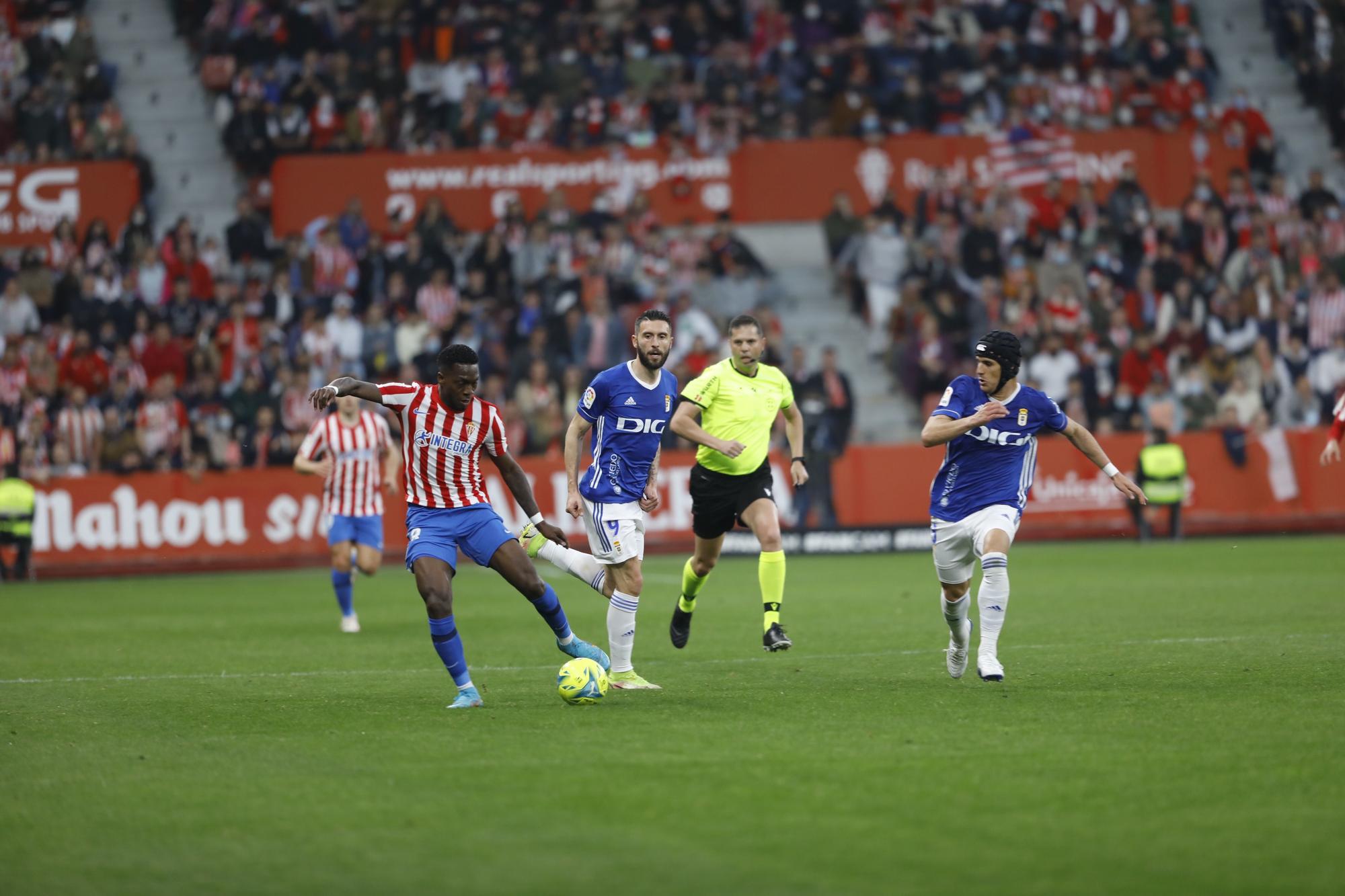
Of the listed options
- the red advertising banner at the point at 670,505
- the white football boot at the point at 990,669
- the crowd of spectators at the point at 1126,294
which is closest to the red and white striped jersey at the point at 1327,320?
the crowd of spectators at the point at 1126,294

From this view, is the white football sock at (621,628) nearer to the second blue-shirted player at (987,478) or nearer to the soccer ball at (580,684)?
the soccer ball at (580,684)

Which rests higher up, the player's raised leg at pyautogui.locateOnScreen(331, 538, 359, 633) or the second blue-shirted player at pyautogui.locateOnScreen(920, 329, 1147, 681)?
the second blue-shirted player at pyautogui.locateOnScreen(920, 329, 1147, 681)

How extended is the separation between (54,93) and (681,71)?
36.6 feet

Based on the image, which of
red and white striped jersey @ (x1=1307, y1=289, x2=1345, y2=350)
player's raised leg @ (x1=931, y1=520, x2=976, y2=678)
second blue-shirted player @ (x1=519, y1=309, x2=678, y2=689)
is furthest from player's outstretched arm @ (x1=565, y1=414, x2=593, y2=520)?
red and white striped jersey @ (x1=1307, y1=289, x2=1345, y2=350)

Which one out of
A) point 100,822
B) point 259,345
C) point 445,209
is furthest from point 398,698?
point 445,209

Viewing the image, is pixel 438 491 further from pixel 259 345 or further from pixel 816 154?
pixel 816 154

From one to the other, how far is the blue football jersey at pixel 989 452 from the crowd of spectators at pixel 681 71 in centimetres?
1878

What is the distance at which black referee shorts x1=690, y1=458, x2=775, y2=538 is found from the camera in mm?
12375

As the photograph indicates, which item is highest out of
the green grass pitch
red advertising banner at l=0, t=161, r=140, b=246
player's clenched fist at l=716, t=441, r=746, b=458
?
red advertising banner at l=0, t=161, r=140, b=246

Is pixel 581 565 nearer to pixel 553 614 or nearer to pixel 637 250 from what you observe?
pixel 553 614

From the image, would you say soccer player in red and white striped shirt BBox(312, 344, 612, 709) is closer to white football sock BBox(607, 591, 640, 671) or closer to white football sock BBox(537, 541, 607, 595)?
white football sock BBox(607, 591, 640, 671)

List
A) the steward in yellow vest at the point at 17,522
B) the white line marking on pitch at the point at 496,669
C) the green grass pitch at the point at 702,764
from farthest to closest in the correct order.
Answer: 1. the steward in yellow vest at the point at 17,522
2. the white line marking on pitch at the point at 496,669
3. the green grass pitch at the point at 702,764

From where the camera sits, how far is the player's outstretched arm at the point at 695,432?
440 inches

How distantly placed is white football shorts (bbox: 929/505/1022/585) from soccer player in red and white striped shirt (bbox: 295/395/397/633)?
6.92m
